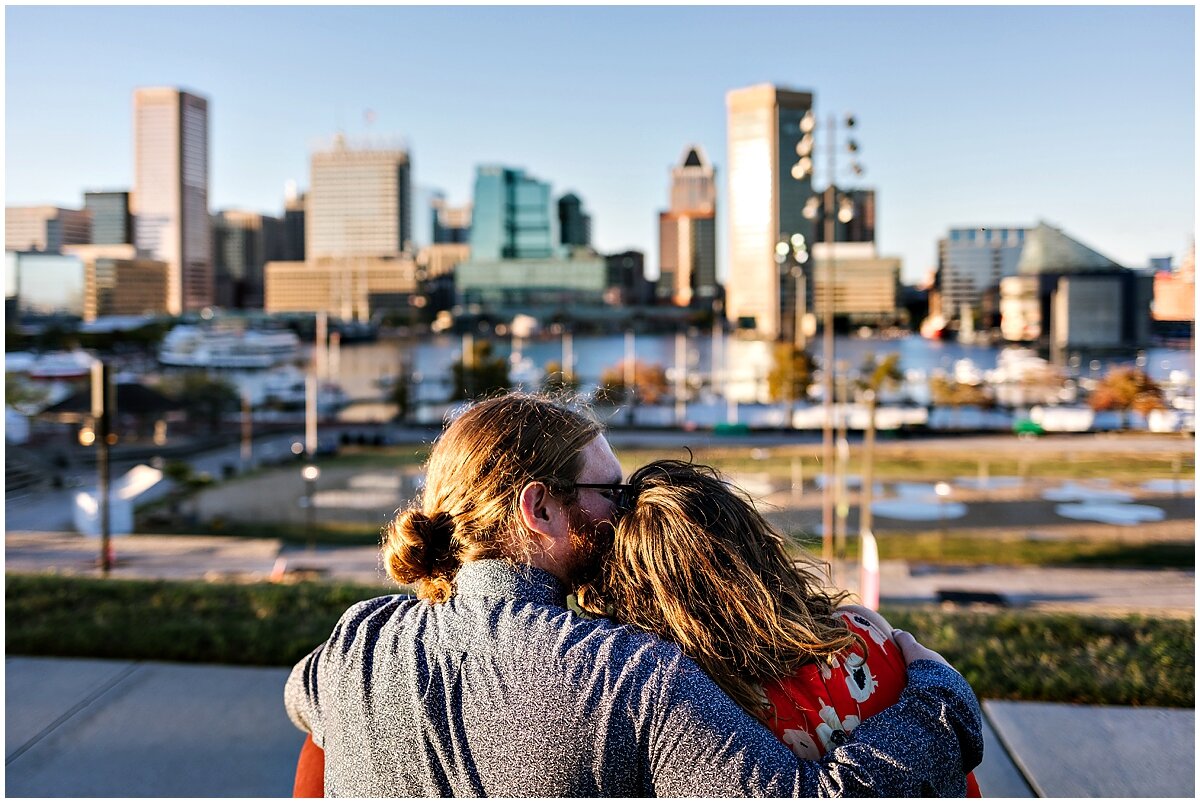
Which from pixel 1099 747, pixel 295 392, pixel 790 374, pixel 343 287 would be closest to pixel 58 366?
pixel 295 392

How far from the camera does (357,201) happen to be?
96062 millimetres

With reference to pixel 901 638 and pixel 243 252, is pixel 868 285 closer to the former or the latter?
pixel 901 638

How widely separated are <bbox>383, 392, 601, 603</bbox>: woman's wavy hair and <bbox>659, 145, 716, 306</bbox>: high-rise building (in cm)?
8588

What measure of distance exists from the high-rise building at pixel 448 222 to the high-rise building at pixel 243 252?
747 inches

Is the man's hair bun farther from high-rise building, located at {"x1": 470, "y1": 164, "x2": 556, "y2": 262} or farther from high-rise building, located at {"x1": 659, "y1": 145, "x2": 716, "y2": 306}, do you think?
high-rise building, located at {"x1": 470, "y1": 164, "x2": 556, "y2": 262}

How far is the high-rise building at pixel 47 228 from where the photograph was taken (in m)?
42.0

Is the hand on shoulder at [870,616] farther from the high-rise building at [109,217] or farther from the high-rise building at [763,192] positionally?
the high-rise building at [109,217]

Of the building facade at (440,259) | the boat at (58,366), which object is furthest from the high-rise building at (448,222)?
the boat at (58,366)

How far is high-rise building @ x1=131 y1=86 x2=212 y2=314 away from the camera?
66.4 metres

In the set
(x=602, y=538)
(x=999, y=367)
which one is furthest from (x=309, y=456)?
(x=602, y=538)

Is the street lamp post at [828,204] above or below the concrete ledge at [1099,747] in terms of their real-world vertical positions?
above

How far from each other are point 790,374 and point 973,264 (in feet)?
41.6

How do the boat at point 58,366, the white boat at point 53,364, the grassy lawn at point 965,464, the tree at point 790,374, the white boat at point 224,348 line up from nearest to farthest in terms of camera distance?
the grassy lawn at point 965,464 → the white boat at point 53,364 → the boat at point 58,366 → the tree at point 790,374 → the white boat at point 224,348

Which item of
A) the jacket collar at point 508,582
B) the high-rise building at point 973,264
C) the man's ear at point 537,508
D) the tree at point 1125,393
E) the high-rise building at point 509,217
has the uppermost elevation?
the high-rise building at point 509,217
